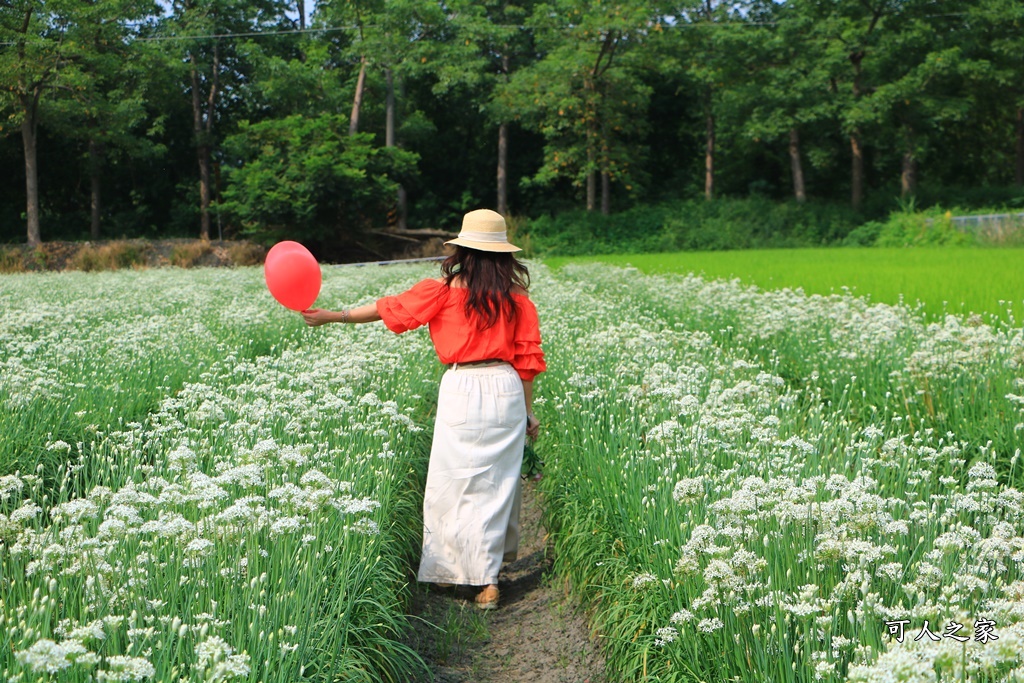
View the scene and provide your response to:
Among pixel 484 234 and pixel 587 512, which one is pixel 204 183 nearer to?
pixel 484 234

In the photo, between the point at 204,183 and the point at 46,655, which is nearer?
the point at 46,655

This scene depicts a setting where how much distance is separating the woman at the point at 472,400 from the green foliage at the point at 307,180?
36733 mm

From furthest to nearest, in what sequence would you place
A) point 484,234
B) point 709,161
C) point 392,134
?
1. point 709,161
2. point 392,134
3. point 484,234

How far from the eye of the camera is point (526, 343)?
18.5 feet

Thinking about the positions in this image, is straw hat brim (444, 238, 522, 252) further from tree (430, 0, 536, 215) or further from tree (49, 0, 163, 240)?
tree (430, 0, 536, 215)

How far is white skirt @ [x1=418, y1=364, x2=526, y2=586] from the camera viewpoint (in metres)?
5.55

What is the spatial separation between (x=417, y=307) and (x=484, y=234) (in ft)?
1.88

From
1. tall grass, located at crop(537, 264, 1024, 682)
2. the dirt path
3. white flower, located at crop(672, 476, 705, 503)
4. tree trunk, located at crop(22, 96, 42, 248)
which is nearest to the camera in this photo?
tall grass, located at crop(537, 264, 1024, 682)

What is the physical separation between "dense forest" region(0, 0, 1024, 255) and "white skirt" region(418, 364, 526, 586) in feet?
121

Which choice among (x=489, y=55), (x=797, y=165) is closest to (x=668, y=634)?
(x=797, y=165)

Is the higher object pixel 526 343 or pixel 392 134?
pixel 392 134

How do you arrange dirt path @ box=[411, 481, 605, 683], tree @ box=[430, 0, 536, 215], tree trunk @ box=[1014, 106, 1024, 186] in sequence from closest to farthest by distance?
dirt path @ box=[411, 481, 605, 683] → tree @ box=[430, 0, 536, 215] → tree trunk @ box=[1014, 106, 1024, 186]

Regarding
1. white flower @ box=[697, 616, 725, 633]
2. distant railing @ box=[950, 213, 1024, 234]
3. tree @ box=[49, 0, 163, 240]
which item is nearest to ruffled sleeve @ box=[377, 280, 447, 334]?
white flower @ box=[697, 616, 725, 633]

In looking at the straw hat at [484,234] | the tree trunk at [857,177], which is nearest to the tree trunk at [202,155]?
the tree trunk at [857,177]
